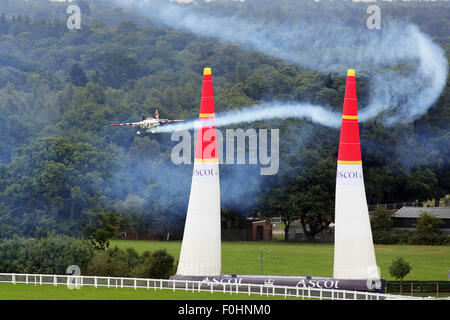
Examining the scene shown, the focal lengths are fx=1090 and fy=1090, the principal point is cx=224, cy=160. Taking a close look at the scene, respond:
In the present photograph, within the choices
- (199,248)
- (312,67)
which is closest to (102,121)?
(312,67)

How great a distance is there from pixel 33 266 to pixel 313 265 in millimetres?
23676

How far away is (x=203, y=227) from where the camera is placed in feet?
166

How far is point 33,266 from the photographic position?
60.6m

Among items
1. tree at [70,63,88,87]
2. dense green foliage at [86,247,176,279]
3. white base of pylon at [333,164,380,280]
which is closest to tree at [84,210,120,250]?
dense green foliage at [86,247,176,279]

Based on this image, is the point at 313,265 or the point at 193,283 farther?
the point at 313,265

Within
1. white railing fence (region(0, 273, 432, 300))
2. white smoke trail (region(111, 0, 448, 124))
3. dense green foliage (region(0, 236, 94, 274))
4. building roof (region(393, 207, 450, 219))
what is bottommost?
white railing fence (region(0, 273, 432, 300))

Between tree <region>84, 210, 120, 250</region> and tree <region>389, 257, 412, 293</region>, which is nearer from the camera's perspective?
tree <region>389, 257, 412, 293</region>

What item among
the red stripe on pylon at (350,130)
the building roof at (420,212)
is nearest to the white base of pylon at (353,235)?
Answer: the red stripe on pylon at (350,130)

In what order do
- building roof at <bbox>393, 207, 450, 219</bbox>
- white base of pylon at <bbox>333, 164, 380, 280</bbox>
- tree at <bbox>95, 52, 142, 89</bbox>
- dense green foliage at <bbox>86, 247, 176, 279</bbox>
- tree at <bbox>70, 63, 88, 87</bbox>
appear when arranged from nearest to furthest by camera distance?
white base of pylon at <bbox>333, 164, 380, 280</bbox> < dense green foliage at <bbox>86, 247, 176, 279</bbox> < building roof at <bbox>393, 207, 450, 219</bbox> < tree at <bbox>70, 63, 88, 87</bbox> < tree at <bbox>95, 52, 142, 89</bbox>

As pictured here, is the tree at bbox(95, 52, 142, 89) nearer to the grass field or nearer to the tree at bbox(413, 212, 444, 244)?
the grass field

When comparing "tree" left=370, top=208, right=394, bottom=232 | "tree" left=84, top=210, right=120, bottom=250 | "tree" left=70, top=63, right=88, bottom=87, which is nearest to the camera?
"tree" left=84, top=210, right=120, bottom=250

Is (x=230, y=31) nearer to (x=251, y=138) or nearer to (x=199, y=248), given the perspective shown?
(x=251, y=138)

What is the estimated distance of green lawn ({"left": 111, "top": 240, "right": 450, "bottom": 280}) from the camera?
241ft

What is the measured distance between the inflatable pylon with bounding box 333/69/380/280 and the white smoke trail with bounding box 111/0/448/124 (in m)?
31.2
